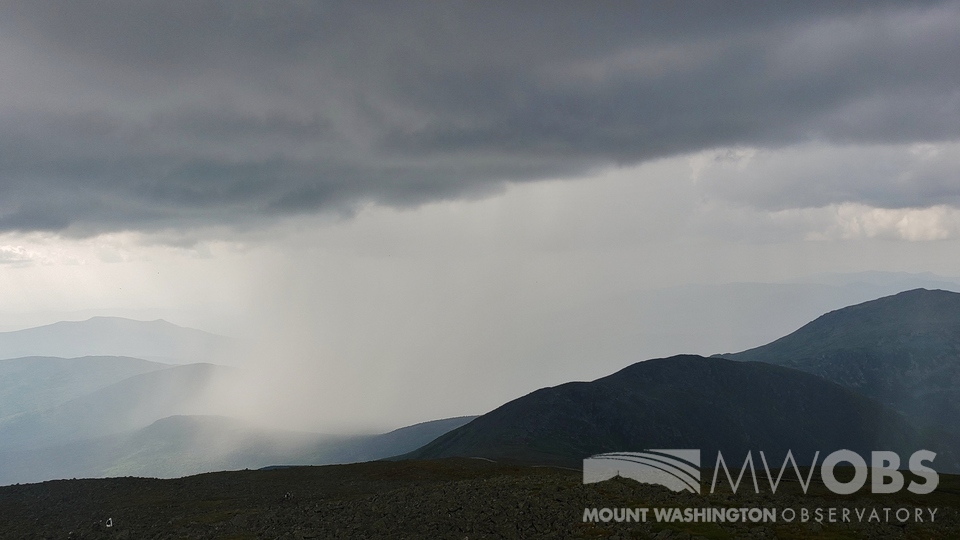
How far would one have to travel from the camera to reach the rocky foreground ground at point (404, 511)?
50.3m

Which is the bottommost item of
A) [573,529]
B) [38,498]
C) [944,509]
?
Result: [944,509]

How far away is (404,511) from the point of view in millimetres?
59375

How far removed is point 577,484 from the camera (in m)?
63.4

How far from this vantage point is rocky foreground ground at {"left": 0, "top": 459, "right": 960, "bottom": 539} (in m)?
50.3

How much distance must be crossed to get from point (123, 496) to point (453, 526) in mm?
57513

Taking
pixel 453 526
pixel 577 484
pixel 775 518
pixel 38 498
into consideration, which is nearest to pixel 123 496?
pixel 38 498

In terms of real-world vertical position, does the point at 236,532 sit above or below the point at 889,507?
above

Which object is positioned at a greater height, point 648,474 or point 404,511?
point 404,511

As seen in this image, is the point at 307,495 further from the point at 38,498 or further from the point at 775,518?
the point at 775,518

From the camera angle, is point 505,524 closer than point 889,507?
Yes

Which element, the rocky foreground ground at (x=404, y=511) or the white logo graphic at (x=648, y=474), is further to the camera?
the white logo graphic at (x=648, y=474)

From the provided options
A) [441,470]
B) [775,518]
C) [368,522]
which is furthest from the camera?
[441,470]

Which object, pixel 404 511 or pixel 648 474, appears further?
pixel 648 474

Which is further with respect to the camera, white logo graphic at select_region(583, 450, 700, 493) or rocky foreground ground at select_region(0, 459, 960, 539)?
white logo graphic at select_region(583, 450, 700, 493)
